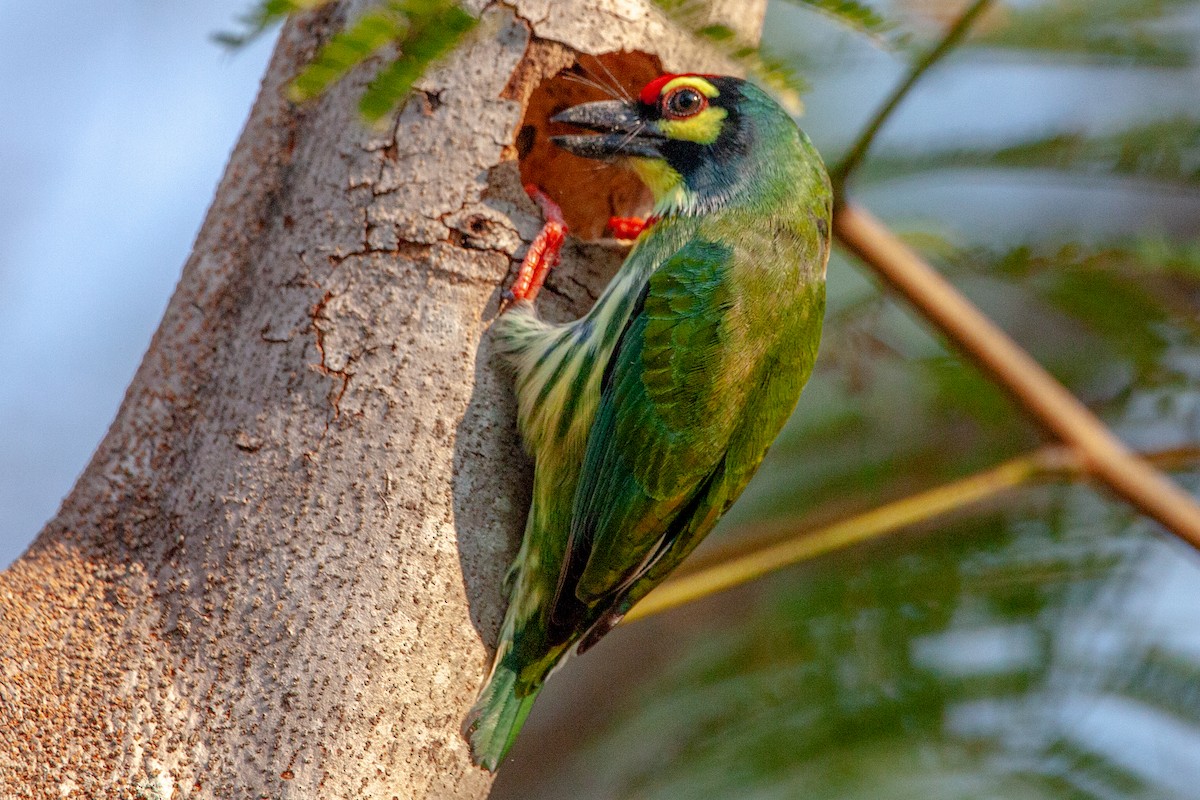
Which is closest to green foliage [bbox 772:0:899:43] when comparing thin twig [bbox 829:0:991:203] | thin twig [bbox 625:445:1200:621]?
thin twig [bbox 829:0:991:203]

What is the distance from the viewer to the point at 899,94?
2230 millimetres

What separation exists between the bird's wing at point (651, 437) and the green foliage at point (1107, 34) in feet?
3.31

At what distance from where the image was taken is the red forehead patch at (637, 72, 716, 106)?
2.65 metres

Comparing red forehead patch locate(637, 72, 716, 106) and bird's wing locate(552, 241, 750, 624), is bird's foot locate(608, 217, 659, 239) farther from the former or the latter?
bird's wing locate(552, 241, 750, 624)

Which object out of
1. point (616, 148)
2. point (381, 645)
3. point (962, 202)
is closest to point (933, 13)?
point (616, 148)

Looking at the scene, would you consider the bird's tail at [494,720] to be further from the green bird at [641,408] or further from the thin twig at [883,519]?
the thin twig at [883,519]

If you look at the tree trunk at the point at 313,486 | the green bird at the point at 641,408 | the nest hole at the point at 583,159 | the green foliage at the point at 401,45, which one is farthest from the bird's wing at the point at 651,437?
the green foliage at the point at 401,45

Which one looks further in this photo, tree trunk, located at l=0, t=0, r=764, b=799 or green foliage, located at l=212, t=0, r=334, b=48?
tree trunk, located at l=0, t=0, r=764, b=799

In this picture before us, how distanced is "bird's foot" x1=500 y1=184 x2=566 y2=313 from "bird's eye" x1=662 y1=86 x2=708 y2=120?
0.38 metres

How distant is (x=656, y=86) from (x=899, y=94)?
630 mm

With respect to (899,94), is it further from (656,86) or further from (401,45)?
(401,45)

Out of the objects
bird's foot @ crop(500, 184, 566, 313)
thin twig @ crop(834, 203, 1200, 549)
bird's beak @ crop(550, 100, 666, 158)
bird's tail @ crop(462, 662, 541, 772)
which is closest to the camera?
bird's tail @ crop(462, 662, 541, 772)

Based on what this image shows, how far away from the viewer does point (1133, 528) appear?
326 centimetres

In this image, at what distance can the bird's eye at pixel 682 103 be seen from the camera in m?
2.68
